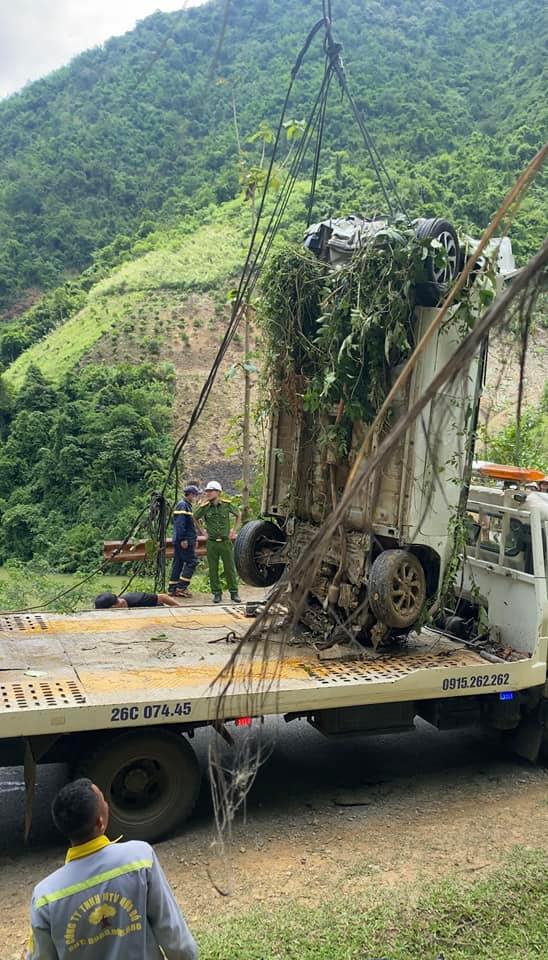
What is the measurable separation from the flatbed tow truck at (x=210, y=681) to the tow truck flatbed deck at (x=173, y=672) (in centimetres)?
1

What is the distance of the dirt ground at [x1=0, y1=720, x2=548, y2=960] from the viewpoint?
4.70 meters

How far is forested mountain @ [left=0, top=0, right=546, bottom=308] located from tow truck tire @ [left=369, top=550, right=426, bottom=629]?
9.20m

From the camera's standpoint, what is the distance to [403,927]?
4199 mm

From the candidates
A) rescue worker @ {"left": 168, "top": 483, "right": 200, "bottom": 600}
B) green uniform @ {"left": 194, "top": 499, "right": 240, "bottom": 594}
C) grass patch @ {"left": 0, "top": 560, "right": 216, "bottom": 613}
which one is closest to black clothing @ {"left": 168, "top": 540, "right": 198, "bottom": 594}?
rescue worker @ {"left": 168, "top": 483, "right": 200, "bottom": 600}

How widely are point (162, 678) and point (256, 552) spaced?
217 cm

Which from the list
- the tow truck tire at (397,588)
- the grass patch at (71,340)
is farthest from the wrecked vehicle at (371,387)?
the grass patch at (71,340)

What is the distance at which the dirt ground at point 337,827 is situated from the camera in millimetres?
4703

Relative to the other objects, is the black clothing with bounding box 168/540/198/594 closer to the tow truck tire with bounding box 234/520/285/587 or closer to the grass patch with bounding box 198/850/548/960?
the tow truck tire with bounding box 234/520/285/587

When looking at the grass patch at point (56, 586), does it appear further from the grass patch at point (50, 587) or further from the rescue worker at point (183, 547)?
the rescue worker at point (183, 547)

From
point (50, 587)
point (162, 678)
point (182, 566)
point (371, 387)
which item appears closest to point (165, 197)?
point (50, 587)

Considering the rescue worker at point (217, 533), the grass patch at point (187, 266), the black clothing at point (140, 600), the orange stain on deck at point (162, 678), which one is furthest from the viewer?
the grass patch at point (187, 266)

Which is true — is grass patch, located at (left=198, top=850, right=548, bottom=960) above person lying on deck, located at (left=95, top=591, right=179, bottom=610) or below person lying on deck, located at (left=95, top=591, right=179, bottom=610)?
below

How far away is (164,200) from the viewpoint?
112ft

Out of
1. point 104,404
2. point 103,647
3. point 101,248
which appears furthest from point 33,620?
point 101,248
